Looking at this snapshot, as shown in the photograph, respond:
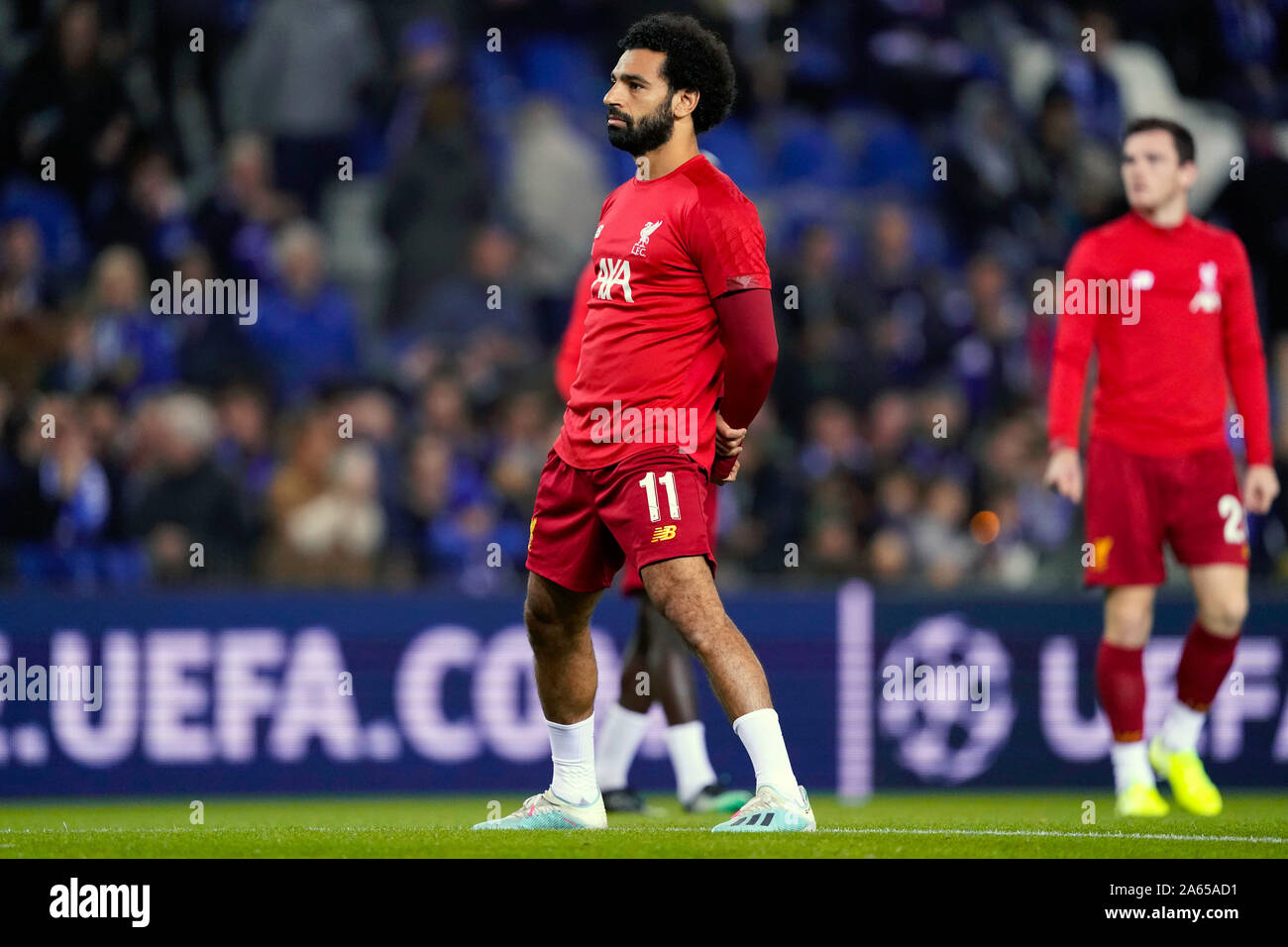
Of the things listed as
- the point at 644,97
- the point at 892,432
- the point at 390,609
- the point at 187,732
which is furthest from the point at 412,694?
the point at 644,97

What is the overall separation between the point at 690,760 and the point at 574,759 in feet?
7.30

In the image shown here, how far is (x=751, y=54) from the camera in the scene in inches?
585

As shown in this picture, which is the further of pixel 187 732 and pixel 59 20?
pixel 59 20

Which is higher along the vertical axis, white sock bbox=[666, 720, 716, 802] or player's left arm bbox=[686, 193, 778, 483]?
player's left arm bbox=[686, 193, 778, 483]

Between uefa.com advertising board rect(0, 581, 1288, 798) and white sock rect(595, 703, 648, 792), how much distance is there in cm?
161

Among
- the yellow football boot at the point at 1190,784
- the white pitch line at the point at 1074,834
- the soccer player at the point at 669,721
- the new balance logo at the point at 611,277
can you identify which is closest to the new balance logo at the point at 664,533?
the new balance logo at the point at 611,277

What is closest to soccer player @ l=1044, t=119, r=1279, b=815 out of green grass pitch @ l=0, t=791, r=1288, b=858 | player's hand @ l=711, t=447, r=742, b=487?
green grass pitch @ l=0, t=791, r=1288, b=858

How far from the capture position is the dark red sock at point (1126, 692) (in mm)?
8188

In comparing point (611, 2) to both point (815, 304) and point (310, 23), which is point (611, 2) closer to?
point (310, 23)

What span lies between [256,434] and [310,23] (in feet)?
12.3

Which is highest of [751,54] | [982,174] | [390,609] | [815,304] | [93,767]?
[751,54]

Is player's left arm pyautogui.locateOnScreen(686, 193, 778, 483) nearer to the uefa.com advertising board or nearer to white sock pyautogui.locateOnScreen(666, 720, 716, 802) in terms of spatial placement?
white sock pyautogui.locateOnScreen(666, 720, 716, 802)

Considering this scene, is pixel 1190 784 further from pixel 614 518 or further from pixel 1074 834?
pixel 614 518

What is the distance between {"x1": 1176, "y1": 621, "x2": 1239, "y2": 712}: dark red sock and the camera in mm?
8250
